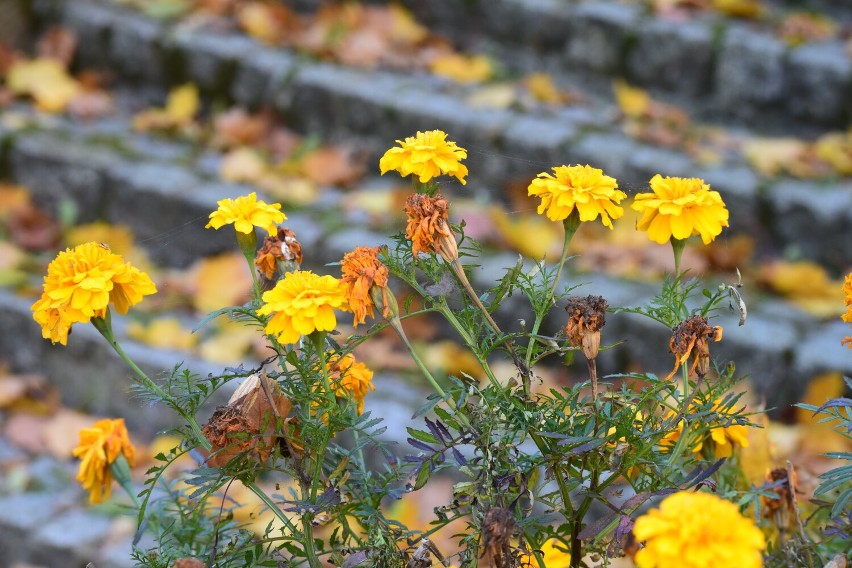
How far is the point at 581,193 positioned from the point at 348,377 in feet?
0.85

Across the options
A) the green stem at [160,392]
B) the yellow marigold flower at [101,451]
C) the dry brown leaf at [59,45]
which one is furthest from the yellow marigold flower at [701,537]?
the dry brown leaf at [59,45]

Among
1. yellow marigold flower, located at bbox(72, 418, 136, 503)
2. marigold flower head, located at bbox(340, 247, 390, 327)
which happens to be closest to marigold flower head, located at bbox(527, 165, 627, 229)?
marigold flower head, located at bbox(340, 247, 390, 327)

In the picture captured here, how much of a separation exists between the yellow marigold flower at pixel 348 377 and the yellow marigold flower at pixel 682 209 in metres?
0.27

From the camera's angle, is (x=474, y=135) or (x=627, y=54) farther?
(x=627, y=54)

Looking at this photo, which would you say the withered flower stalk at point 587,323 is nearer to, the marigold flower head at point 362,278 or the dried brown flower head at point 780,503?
the marigold flower head at point 362,278

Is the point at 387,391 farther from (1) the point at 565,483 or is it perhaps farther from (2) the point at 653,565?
(2) the point at 653,565

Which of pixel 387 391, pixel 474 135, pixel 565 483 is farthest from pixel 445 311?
pixel 474 135

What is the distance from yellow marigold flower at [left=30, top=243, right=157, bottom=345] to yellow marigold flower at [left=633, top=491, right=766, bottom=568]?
45cm

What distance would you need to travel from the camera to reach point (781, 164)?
2.33 metres

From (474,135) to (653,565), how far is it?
199 cm

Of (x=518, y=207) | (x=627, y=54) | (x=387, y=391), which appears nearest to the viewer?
(x=387, y=391)

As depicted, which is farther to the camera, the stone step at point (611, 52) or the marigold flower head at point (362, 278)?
the stone step at point (611, 52)

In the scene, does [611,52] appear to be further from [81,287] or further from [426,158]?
[81,287]

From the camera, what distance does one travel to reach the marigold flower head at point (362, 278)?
0.74 m
